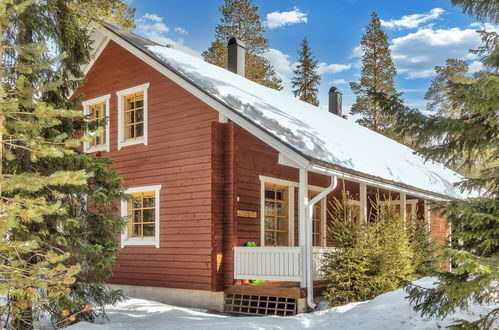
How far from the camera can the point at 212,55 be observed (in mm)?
31859

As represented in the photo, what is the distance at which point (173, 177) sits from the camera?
12.0 metres

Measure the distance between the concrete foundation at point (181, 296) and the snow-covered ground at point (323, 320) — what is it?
891 millimetres

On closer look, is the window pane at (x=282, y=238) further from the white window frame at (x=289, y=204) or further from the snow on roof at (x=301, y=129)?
the snow on roof at (x=301, y=129)

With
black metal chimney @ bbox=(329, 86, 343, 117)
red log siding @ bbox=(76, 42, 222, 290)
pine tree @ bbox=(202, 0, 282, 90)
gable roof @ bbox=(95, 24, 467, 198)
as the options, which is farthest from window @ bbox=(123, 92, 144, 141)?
pine tree @ bbox=(202, 0, 282, 90)

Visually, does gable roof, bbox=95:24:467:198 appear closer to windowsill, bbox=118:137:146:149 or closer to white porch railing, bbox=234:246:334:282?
white porch railing, bbox=234:246:334:282

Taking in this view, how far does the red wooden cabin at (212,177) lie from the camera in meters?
10.5

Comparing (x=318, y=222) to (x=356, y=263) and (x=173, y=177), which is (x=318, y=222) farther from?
(x=173, y=177)

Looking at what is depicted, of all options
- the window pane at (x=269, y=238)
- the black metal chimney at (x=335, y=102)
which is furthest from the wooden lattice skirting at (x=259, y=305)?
the black metal chimney at (x=335, y=102)

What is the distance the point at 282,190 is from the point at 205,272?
3035mm

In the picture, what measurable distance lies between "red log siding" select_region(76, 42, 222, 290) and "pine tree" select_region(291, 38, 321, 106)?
25330mm

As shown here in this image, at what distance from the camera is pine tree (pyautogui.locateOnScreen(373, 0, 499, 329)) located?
5.44 meters

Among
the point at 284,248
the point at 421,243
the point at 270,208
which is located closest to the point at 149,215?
the point at 270,208

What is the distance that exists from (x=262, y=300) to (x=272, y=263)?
33.7 inches

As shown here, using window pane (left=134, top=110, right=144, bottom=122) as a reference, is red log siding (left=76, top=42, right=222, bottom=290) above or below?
below
